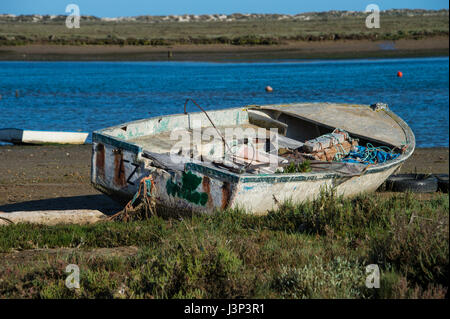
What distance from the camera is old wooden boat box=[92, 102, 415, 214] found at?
6.74 meters

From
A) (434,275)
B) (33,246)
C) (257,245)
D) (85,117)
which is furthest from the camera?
(85,117)

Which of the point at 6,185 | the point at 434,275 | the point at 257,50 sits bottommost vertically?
the point at 6,185

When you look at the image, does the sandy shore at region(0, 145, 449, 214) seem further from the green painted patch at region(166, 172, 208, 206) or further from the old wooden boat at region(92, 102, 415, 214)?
the green painted patch at region(166, 172, 208, 206)

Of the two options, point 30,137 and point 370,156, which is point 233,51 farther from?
point 370,156

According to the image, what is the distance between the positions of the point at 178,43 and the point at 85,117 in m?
31.9

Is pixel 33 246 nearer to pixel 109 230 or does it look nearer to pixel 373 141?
pixel 109 230

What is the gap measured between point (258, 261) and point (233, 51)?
4226 centimetres

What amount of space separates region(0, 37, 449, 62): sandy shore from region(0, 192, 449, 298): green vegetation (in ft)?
121

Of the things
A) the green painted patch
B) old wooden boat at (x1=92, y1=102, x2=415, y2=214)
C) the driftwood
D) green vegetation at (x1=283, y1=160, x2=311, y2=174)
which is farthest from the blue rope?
the driftwood

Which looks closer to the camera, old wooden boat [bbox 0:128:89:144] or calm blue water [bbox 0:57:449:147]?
old wooden boat [bbox 0:128:89:144]

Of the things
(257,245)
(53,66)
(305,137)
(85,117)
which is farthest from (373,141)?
(53,66)

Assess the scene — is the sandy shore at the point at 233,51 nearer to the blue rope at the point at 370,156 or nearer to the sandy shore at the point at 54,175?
the sandy shore at the point at 54,175

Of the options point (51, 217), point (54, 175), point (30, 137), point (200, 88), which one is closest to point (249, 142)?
point (51, 217)

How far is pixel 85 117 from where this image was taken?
19.7 meters
